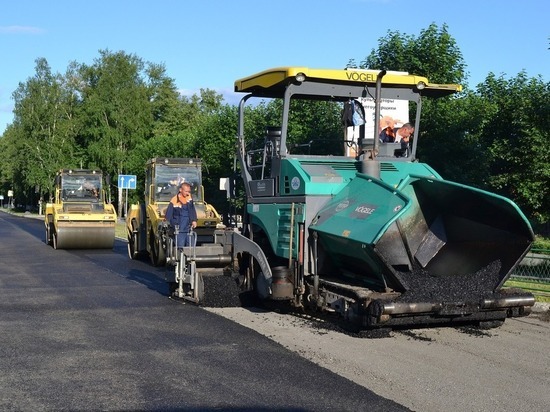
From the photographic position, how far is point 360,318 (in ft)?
26.8

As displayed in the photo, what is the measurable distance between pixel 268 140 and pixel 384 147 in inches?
61.3

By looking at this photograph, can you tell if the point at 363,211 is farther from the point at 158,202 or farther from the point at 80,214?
the point at 80,214

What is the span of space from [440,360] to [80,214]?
17.8 meters

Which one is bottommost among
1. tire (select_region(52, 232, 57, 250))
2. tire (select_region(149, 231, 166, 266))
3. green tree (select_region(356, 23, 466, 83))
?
tire (select_region(52, 232, 57, 250))

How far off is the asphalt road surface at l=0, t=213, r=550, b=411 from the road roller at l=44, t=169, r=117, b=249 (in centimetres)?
1185

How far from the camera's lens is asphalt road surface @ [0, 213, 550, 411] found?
5.98 meters

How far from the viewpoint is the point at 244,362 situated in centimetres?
725

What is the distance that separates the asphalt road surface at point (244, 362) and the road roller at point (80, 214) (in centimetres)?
1185

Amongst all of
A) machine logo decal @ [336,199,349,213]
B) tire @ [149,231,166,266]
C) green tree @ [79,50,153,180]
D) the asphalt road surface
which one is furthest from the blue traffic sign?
green tree @ [79,50,153,180]

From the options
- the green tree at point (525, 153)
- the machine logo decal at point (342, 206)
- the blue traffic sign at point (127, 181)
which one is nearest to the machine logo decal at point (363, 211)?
the machine logo decal at point (342, 206)

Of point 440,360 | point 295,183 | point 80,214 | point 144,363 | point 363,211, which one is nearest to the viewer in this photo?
point 144,363

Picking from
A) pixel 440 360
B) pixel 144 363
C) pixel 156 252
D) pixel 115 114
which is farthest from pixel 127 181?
pixel 115 114

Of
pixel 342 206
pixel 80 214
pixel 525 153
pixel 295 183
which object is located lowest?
pixel 80 214

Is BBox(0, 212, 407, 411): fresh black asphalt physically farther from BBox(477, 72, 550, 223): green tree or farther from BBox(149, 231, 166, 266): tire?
BBox(477, 72, 550, 223): green tree
